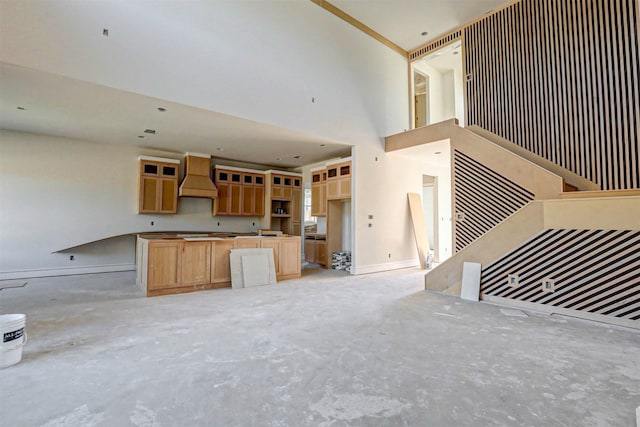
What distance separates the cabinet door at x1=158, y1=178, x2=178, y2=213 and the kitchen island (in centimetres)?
226

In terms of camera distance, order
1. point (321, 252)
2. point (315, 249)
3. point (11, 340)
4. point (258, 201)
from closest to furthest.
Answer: point (11, 340) < point (321, 252) < point (315, 249) < point (258, 201)

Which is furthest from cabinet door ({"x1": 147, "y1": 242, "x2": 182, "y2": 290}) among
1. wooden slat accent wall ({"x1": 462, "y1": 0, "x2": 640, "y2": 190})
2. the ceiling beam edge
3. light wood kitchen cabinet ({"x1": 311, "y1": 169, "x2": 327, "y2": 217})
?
wooden slat accent wall ({"x1": 462, "y1": 0, "x2": 640, "y2": 190})

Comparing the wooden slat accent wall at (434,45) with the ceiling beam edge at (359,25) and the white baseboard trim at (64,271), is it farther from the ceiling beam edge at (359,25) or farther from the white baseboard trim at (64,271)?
the white baseboard trim at (64,271)

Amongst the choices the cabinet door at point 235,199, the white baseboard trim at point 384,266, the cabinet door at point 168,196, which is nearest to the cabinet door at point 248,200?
the cabinet door at point 235,199

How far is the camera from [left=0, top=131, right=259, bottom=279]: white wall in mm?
6355

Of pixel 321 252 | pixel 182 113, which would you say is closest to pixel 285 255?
pixel 321 252

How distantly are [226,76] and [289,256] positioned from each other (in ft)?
12.2

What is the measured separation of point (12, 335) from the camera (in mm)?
2463

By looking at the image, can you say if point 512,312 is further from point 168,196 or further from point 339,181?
point 168,196

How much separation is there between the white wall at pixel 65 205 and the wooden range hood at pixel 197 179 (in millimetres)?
698

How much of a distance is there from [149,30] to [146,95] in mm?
987

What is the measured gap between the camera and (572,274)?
3.91 metres

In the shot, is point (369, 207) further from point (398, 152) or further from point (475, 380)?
point (475, 380)

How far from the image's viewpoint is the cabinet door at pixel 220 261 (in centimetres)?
545
